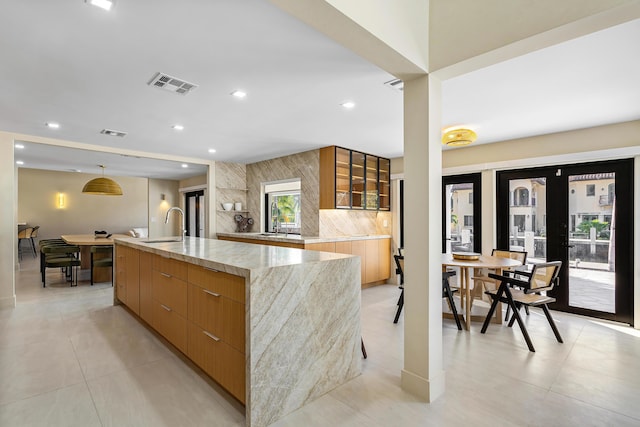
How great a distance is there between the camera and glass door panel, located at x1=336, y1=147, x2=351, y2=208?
5.33 metres

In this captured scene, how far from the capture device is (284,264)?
1976mm

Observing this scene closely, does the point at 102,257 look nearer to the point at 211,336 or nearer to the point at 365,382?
the point at 211,336

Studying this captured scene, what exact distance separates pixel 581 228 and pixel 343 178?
337 centimetres

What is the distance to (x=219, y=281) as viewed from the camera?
2072 mm

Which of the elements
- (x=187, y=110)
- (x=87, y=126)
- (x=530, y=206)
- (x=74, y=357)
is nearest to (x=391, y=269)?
(x=530, y=206)

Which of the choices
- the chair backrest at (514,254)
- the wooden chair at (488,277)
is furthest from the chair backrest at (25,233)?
the chair backrest at (514,254)

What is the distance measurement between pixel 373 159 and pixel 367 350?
3772mm

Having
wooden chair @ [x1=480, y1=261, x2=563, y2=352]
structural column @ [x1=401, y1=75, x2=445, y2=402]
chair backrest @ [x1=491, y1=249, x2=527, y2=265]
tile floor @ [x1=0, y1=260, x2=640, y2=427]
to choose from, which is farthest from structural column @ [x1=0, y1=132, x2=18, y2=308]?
chair backrest @ [x1=491, y1=249, x2=527, y2=265]

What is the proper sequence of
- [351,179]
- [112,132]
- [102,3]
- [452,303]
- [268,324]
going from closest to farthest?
[102,3], [268,324], [452,303], [112,132], [351,179]

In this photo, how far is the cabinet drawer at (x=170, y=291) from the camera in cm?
255

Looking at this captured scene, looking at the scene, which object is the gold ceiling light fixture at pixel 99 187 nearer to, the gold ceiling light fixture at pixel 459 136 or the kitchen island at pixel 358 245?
A: the kitchen island at pixel 358 245

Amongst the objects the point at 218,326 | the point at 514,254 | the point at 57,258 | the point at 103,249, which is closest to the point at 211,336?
Answer: the point at 218,326

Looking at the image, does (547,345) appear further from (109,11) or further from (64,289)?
(64,289)

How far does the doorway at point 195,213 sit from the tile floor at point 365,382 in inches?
212
